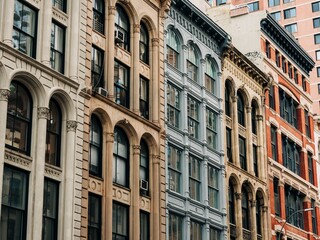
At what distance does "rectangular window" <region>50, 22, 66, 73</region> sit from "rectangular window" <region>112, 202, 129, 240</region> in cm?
690

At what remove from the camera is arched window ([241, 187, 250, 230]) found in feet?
158

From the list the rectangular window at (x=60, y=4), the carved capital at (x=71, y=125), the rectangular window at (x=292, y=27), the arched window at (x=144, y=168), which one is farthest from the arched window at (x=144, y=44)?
the rectangular window at (x=292, y=27)

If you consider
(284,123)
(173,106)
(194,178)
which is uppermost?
(284,123)

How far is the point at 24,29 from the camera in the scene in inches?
1203

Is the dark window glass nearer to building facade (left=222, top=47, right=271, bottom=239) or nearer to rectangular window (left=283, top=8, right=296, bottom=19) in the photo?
building facade (left=222, top=47, right=271, bottom=239)

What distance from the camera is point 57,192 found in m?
30.6

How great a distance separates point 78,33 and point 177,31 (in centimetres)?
1122

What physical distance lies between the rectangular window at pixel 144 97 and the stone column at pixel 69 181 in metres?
7.06

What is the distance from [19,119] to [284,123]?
32.2 meters

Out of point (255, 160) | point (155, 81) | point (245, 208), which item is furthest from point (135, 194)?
point (255, 160)

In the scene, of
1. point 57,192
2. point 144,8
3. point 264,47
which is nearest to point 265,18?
point 264,47

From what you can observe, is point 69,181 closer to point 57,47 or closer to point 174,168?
point 57,47

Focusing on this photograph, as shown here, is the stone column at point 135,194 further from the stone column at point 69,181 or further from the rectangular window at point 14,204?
the rectangular window at point 14,204

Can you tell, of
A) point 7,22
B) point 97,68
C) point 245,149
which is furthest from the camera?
point 245,149
